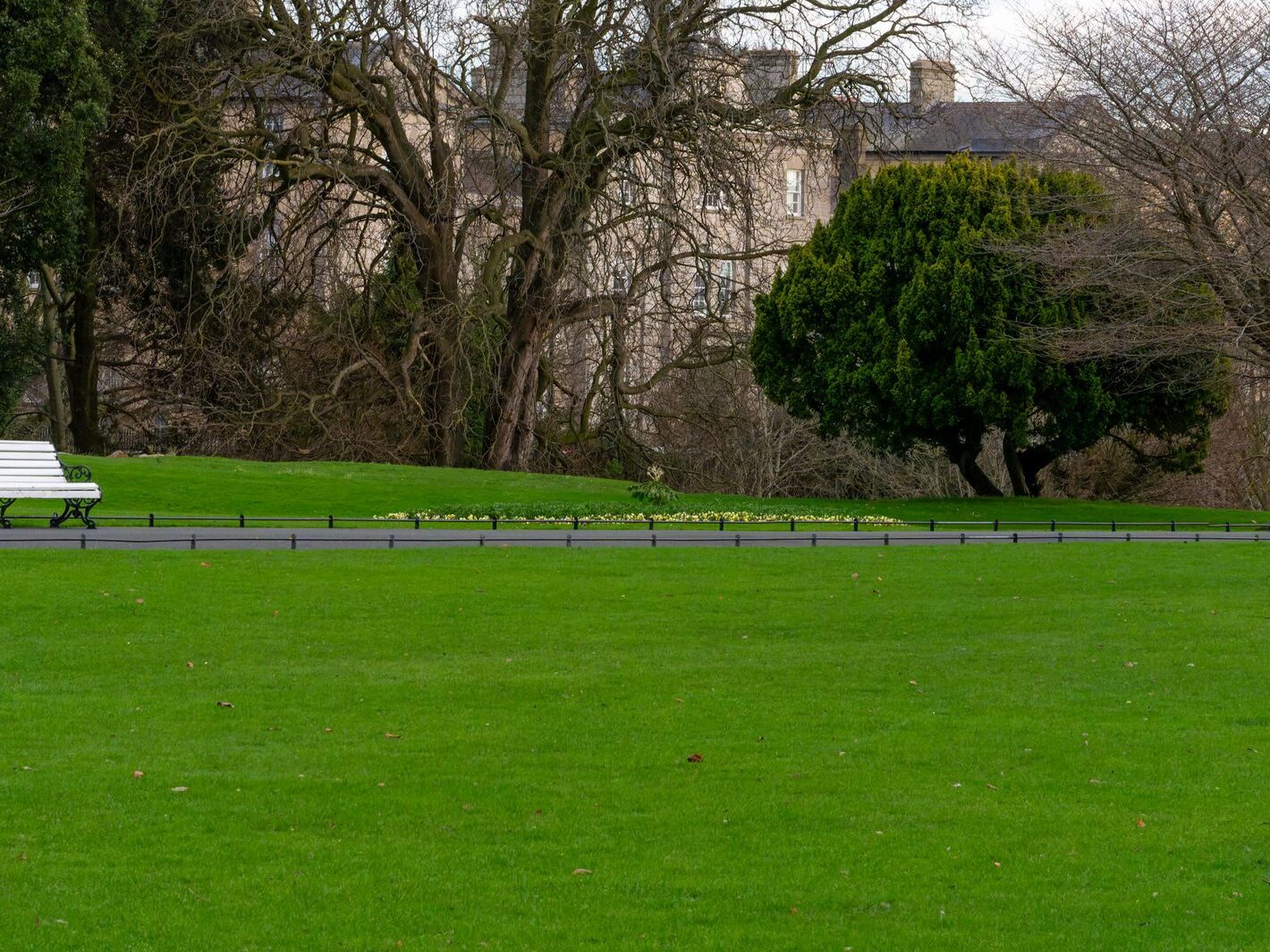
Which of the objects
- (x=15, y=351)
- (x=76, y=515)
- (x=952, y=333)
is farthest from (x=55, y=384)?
(x=952, y=333)

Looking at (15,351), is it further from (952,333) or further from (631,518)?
(952,333)

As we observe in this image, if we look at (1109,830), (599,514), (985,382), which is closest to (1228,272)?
(985,382)

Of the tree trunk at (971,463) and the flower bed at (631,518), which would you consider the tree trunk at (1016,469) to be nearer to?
the tree trunk at (971,463)

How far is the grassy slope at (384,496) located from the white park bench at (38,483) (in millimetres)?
1771

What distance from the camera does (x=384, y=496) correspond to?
26891mm

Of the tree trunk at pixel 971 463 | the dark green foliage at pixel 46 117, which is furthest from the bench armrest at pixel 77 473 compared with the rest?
the tree trunk at pixel 971 463

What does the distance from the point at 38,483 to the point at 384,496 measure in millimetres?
7363

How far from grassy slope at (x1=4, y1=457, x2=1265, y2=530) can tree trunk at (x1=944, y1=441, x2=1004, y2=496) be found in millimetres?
1242

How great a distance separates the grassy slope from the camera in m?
25.4

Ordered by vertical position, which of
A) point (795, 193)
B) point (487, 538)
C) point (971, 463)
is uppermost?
point (795, 193)

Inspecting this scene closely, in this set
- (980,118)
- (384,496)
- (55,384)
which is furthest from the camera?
(55,384)

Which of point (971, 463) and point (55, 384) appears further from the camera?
point (55, 384)

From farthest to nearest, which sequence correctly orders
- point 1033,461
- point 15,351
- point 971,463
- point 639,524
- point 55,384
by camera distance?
point 55,384
point 1033,461
point 971,463
point 15,351
point 639,524

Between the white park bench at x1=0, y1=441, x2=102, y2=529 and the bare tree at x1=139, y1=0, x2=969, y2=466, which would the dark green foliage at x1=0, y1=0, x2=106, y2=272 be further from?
the white park bench at x1=0, y1=441, x2=102, y2=529
